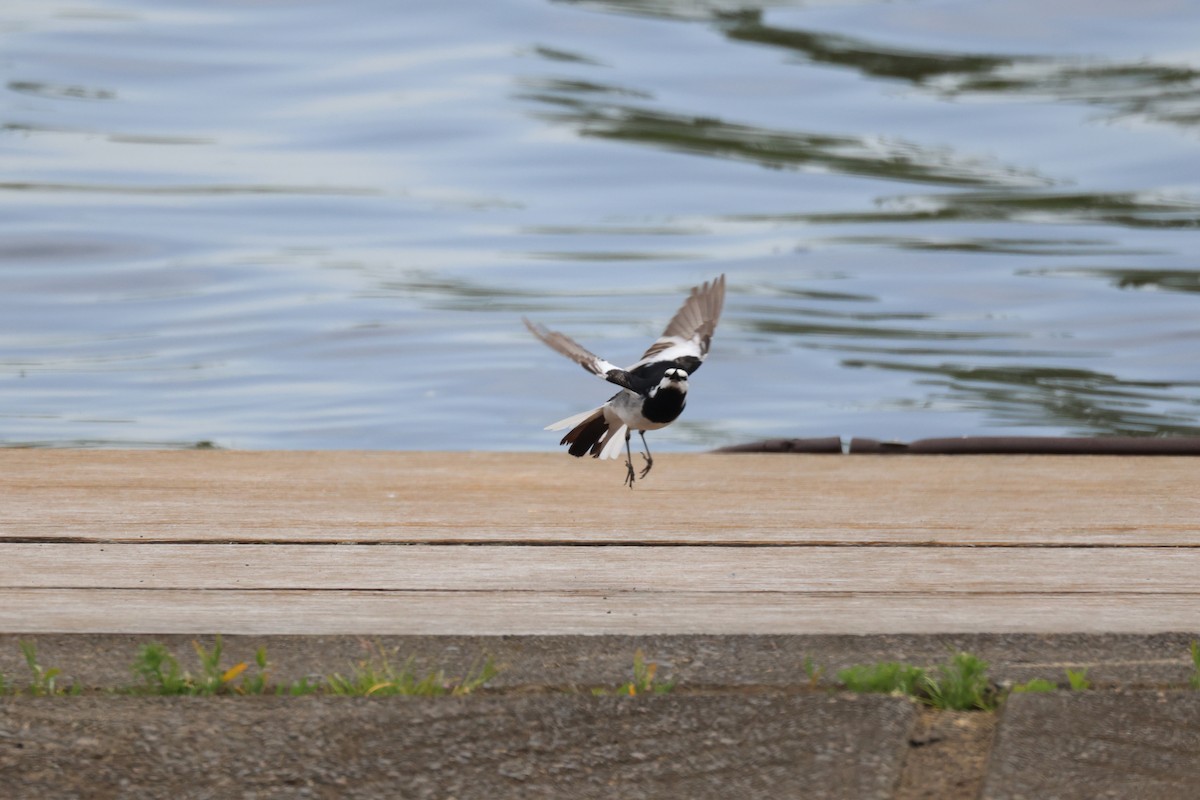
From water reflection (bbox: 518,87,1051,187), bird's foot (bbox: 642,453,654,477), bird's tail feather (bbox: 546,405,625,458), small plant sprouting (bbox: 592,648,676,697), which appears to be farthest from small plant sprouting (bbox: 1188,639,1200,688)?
water reflection (bbox: 518,87,1051,187)

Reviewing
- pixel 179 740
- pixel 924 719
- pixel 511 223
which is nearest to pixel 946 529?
pixel 924 719

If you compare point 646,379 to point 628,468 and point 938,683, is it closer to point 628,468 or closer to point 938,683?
point 628,468

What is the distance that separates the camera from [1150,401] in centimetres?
894

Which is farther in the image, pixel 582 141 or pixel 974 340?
pixel 582 141

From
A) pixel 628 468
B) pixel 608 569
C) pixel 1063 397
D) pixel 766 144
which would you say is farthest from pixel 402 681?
pixel 766 144

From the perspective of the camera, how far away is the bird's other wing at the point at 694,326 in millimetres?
3623

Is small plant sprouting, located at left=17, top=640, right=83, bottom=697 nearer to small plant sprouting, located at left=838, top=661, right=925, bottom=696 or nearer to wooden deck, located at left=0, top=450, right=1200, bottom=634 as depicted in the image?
wooden deck, located at left=0, top=450, right=1200, bottom=634

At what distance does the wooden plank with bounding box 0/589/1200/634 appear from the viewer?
8.27 ft

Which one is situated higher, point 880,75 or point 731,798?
point 880,75

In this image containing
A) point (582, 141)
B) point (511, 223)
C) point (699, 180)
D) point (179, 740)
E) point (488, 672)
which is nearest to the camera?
point (179, 740)

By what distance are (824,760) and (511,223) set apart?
45.5 ft

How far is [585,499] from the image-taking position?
140 inches

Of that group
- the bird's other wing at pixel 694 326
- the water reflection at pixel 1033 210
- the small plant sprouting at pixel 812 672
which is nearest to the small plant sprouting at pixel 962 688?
the small plant sprouting at pixel 812 672

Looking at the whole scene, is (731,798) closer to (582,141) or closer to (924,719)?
(924,719)
